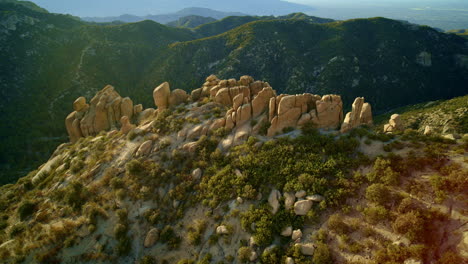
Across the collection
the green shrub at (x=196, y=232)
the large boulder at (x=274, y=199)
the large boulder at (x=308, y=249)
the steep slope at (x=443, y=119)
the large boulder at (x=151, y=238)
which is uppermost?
the large boulder at (x=274, y=199)

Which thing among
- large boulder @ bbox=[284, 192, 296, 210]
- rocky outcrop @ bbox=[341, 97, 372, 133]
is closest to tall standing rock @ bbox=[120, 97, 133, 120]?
large boulder @ bbox=[284, 192, 296, 210]

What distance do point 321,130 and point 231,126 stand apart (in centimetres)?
1142

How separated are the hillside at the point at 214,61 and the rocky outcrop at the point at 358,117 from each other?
101969 mm

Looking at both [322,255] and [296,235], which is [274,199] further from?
[322,255]

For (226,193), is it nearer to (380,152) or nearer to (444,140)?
(380,152)

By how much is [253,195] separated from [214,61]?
501ft

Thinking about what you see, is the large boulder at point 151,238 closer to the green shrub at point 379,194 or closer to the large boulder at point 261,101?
the large boulder at point 261,101

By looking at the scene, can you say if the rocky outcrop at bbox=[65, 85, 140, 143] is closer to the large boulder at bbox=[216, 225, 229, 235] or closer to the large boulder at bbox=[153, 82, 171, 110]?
the large boulder at bbox=[153, 82, 171, 110]

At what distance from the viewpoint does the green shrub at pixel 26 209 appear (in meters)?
28.1

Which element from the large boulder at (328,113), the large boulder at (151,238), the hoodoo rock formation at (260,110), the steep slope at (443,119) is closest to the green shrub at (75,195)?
the large boulder at (151,238)

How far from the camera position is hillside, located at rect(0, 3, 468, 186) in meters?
107

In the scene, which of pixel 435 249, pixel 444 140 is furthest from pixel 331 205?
pixel 444 140

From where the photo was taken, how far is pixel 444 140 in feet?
75.1

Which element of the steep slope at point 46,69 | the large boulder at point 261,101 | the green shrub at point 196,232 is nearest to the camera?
the green shrub at point 196,232
